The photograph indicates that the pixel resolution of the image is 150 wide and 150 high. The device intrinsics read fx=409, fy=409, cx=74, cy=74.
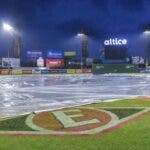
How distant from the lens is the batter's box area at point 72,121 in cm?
848

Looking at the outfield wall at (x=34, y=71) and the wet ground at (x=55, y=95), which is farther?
the outfield wall at (x=34, y=71)

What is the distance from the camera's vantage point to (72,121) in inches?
378

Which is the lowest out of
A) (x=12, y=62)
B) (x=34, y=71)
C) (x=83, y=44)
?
(x=34, y=71)

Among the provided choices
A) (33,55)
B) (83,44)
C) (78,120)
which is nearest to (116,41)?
(83,44)

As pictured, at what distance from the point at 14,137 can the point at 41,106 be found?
21.3 feet

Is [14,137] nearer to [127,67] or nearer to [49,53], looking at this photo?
[127,67]

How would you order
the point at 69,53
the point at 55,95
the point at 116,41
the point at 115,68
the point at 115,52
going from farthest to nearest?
the point at 69,53, the point at 116,41, the point at 115,52, the point at 115,68, the point at 55,95

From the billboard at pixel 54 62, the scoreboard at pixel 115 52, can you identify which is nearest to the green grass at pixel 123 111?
the billboard at pixel 54 62

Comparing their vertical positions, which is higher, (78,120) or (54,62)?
(54,62)

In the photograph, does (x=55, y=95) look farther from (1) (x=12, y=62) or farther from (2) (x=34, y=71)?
(1) (x=12, y=62)

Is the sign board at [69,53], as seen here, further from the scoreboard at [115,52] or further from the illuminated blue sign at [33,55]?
the scoreboard at [115,52]

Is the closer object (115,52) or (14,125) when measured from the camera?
(14,125)

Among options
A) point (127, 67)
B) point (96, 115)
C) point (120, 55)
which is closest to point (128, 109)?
point (96, 115)

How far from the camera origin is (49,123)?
9391 millimetres
